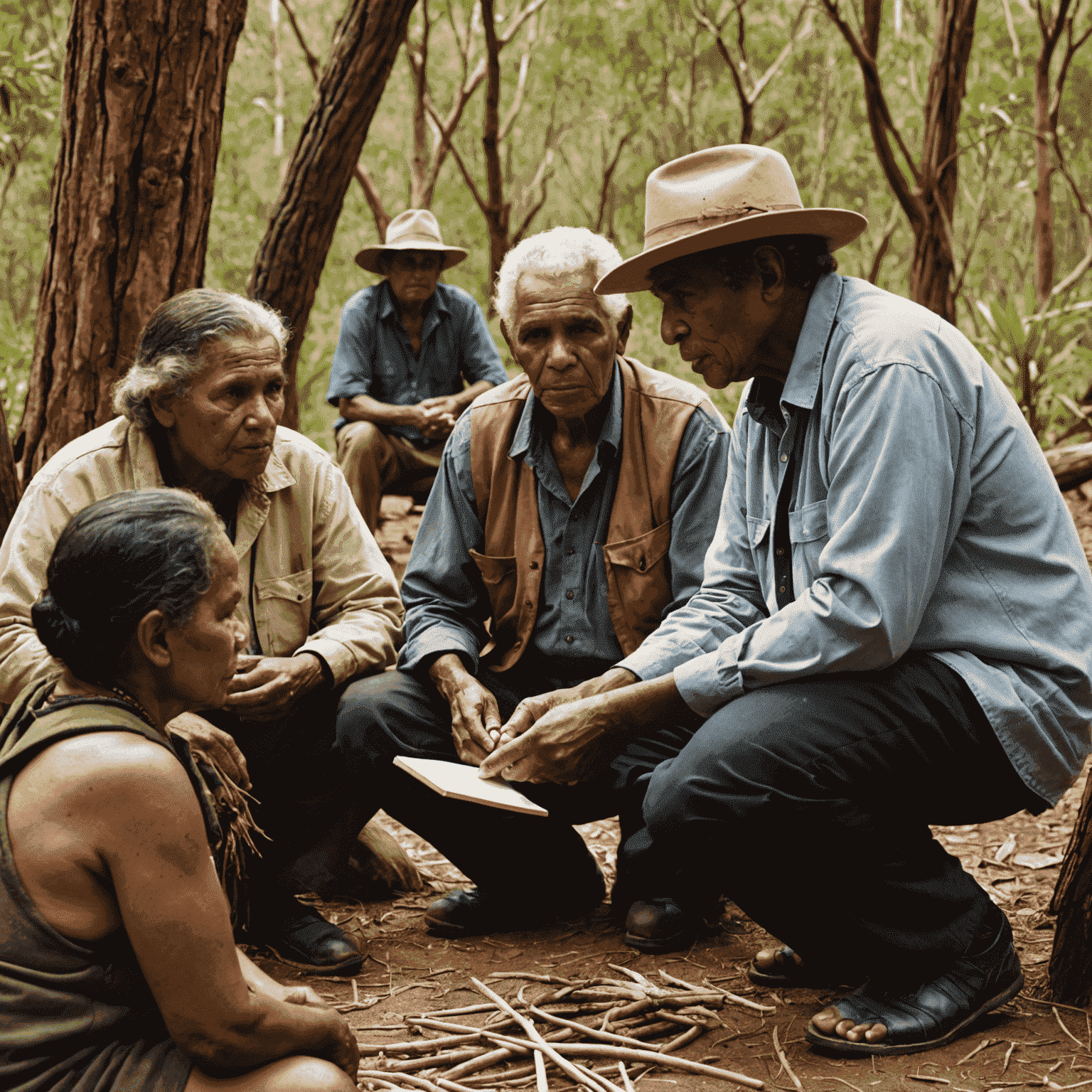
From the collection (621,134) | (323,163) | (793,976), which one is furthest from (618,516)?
(621,134)

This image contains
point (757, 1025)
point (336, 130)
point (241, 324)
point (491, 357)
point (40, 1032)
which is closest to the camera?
point (40, 1032)

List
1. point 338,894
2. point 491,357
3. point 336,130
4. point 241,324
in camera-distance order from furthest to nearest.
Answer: point 491,357, point 336,130, point 338,894, point 241,324

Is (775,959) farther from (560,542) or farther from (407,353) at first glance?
(407,353)

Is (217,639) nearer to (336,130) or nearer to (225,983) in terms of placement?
(225,983)

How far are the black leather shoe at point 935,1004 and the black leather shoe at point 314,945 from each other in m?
1.15

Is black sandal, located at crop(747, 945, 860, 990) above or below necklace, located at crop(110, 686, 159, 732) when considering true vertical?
below

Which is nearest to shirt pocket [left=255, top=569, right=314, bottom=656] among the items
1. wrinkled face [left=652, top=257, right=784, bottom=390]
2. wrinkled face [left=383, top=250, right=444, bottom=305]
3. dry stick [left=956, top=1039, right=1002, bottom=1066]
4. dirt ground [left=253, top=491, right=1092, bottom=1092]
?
dirt ground [left=253, top=491, right=1092, bottom=1092]

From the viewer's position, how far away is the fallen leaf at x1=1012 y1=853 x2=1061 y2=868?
149 inches

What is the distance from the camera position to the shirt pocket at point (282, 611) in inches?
128

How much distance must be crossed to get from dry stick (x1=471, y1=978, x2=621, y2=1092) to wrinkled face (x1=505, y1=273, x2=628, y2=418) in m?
1.53

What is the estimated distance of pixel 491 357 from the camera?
7.43m

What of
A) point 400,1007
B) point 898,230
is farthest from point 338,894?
point 898,230

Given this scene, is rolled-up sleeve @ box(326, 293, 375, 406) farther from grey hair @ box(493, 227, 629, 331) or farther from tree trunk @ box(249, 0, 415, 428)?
grey hair @ box(493, 227, 629, 331)

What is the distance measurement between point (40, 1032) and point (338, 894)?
6.87 feet
